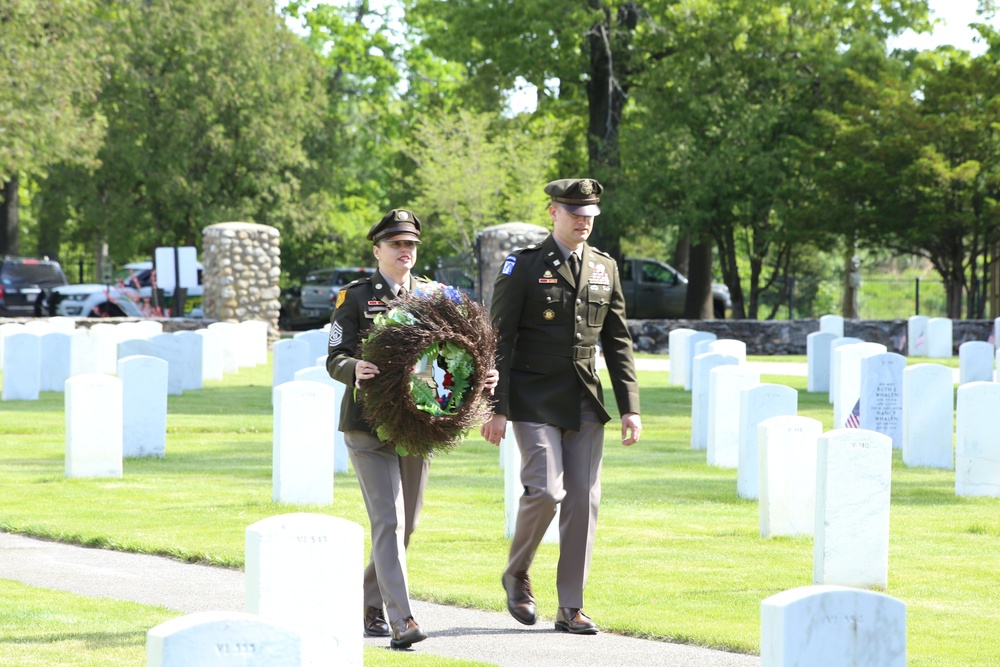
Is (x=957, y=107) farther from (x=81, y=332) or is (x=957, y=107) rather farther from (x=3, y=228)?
(x=3, y=228)

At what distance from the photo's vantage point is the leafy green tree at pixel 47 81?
109ft

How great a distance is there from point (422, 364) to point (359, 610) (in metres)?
1.23

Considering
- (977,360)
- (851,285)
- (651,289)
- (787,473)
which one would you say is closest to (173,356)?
(977,360)

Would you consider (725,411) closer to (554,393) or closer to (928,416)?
(928,416)

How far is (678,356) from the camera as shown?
22.8m

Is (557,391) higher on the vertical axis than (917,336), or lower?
higher

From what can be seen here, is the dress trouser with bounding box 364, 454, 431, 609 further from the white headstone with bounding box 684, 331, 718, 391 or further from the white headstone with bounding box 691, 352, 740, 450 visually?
the white headstone with bounding box 684, 331, 718, 391

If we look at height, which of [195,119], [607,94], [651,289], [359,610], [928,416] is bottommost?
[359,610]

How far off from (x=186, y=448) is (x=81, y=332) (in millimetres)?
7406

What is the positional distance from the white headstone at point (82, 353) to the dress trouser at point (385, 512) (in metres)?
15.3

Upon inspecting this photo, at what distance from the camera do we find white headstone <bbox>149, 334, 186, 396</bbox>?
19.5m

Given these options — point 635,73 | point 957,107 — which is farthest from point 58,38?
point 957,107

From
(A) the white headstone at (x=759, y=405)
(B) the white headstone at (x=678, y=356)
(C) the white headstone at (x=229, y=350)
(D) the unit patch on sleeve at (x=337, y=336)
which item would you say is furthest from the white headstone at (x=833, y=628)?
(C) the white headstone at (x=229, y=350)

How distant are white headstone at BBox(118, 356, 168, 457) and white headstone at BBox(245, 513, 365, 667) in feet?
25.8
